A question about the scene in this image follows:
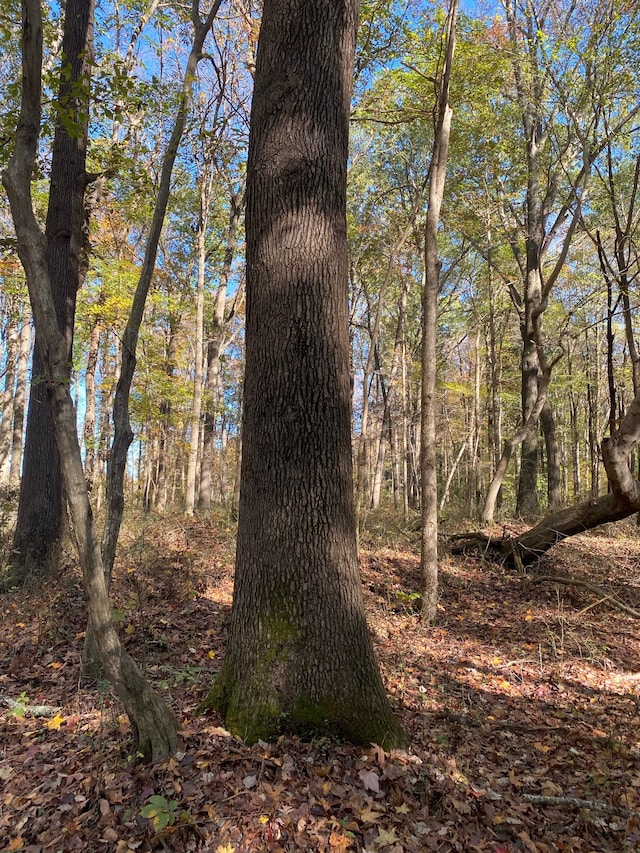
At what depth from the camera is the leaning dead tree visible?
21.9 ft

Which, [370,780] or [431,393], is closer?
[370,780]

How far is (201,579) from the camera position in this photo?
6.66 metres

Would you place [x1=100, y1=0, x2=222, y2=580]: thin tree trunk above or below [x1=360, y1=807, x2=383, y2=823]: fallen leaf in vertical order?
above

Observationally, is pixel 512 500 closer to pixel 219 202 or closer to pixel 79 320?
pixel 219 202

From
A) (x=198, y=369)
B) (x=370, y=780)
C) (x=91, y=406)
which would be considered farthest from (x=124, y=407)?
(x=91, y=406)

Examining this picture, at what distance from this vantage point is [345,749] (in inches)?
111

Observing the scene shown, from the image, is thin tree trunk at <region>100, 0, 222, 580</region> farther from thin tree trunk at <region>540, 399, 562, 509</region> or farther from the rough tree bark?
thin tree trunk at <region>540, 399, 562, 509</region>

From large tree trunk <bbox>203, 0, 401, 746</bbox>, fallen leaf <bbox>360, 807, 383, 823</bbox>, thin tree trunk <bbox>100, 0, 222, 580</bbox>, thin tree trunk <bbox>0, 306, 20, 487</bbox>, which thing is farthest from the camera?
thin tree trunk <bbox>0, 306, 20, 487</bbox>

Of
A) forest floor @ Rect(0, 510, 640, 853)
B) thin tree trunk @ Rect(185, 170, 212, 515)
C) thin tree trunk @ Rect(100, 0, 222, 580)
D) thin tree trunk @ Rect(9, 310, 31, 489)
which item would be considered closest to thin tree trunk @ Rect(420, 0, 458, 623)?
forest floor @ Rect(0, 510, 640, 853)

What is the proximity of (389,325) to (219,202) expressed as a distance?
10.7 meters

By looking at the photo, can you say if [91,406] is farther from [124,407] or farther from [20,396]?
[124,407]

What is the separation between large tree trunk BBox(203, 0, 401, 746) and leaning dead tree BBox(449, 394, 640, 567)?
17.2ft

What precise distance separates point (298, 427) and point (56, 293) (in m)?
4.91

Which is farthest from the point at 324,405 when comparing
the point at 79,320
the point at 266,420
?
the point at 79,320
